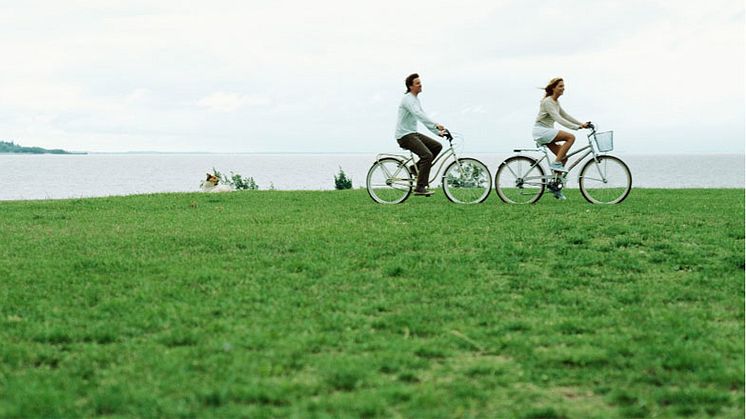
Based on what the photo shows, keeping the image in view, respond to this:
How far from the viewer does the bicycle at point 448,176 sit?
53.0ft

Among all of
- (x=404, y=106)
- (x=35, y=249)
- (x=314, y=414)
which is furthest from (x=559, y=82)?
(x=314, y=414)

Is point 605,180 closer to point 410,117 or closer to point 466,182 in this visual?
point 466,182

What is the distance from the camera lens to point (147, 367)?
5633 mm

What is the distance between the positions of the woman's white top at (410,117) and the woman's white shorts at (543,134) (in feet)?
6.44

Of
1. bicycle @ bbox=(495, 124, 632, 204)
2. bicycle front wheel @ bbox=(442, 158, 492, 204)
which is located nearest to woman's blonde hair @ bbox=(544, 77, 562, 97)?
bicycle @ bbox=(495, 124, 632, 204)

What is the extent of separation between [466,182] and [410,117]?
1.76m

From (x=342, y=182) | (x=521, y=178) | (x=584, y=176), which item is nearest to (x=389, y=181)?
(x=521, y=178)

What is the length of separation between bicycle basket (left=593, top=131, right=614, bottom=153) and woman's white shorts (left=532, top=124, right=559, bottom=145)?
769 millimetres

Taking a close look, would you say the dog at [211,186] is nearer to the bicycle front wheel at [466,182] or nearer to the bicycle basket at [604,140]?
the bicycle front wheel at [466,182]

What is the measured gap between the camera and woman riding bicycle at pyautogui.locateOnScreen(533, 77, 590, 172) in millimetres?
15484

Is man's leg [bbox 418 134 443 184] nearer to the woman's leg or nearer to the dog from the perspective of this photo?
the woman's leg

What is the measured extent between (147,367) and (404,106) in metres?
10.9

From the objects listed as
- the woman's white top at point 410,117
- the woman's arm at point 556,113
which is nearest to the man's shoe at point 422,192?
the woman's white top at point 410,117

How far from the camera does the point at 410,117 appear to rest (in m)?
16.0
